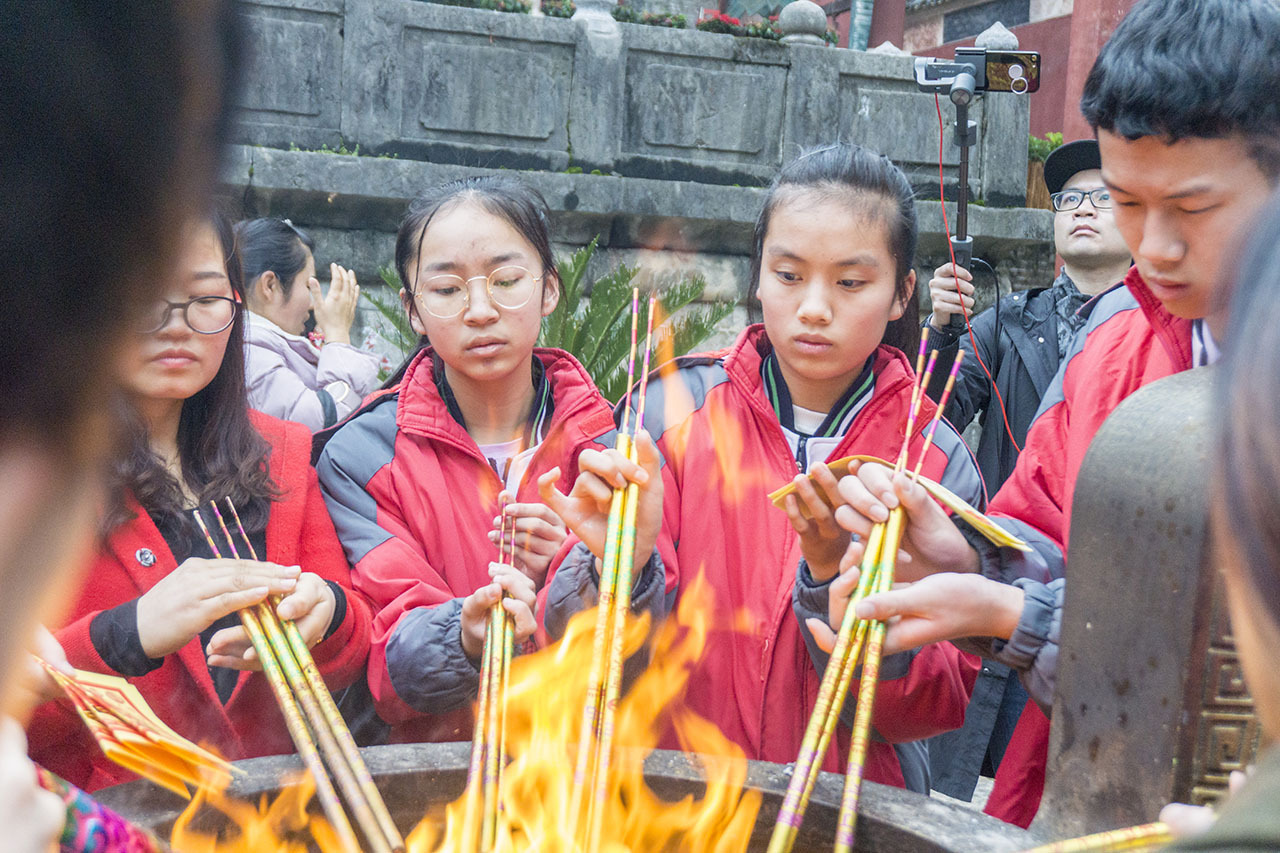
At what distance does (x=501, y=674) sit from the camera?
70.9 inches

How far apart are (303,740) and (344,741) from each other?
61 millimetres

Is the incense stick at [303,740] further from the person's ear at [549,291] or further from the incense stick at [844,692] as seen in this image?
the person's ear at [549,291]

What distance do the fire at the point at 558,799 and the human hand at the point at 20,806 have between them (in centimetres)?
98

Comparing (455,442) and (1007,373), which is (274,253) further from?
(1007,373)

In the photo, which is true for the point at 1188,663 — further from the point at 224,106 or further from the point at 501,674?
the point at 224,106

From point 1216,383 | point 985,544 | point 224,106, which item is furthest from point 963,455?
point 224,106

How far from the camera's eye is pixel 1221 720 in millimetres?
1209

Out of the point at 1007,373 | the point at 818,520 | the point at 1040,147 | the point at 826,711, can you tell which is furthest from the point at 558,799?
the point at 1040,147

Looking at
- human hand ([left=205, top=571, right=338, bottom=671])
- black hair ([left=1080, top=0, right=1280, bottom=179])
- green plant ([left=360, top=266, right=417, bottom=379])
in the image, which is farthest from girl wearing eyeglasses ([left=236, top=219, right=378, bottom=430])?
black hair ([left=1080, top=0, right=1280, bottom=179])

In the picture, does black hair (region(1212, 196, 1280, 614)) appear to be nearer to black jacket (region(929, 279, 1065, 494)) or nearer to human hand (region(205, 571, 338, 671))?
human hand (region(205, 571, 338, 671))

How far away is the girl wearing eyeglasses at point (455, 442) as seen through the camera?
2.00 meters

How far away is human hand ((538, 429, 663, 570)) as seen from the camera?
1764 mm

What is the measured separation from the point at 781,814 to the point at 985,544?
57 cm

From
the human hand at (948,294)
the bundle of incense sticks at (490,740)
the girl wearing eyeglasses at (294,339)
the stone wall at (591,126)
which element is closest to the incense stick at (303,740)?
the bundle of incense sticks at (490,740)
